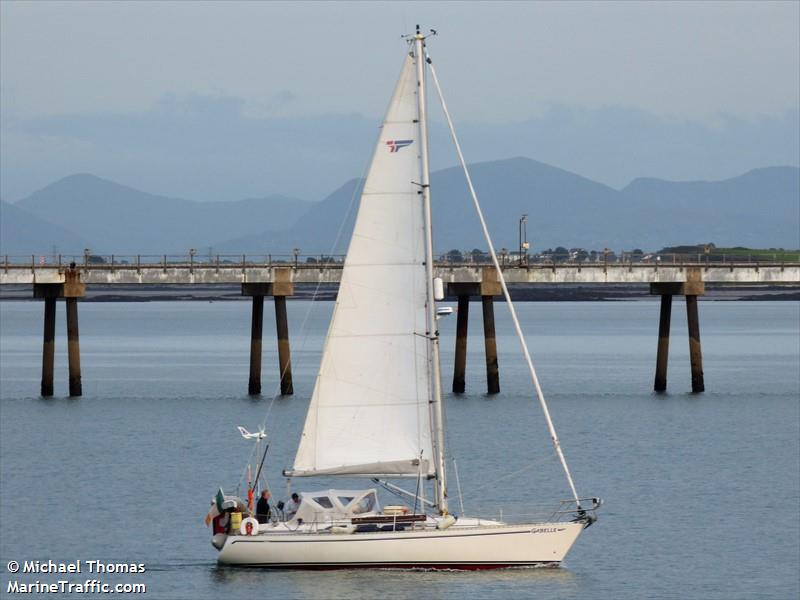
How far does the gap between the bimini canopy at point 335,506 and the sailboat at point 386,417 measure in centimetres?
3

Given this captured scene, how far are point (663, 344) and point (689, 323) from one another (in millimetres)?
2545

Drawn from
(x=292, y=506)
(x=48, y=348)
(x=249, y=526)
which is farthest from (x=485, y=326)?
(x=249, y=526)

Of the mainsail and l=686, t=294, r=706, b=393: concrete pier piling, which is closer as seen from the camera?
the mainsail

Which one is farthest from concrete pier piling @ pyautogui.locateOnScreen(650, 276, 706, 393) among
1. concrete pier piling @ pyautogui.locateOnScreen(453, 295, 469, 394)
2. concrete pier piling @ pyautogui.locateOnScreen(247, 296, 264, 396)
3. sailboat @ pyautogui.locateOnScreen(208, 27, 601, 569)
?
sailboat @ pyautogui.locateOnScreen(208, 27, 601, 569)

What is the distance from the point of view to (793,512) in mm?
51781

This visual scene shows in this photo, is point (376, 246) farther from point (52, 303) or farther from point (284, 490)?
point (52, 303)

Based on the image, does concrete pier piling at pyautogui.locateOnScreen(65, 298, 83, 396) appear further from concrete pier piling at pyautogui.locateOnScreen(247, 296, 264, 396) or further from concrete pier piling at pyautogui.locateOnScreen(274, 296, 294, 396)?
concrete pier piling at pyautogui.locateOnScreen(274, 296, 294, 396)

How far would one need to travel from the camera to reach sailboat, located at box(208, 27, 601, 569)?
41.9 m

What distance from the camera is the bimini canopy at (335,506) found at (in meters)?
42.3

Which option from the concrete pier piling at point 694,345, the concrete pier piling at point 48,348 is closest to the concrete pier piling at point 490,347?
the concrete pier piling at point 694,345

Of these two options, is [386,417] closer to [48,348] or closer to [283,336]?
[283,336]

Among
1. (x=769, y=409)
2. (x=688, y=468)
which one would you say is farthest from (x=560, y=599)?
(x=769, y=409)

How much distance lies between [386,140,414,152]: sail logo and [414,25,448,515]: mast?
0.34 m

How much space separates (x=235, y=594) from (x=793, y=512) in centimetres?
1972
